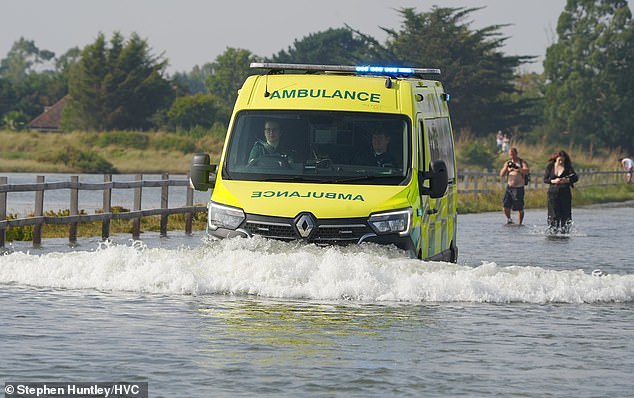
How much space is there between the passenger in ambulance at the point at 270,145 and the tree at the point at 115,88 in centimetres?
9528

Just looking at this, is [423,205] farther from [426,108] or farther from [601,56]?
[601,56]

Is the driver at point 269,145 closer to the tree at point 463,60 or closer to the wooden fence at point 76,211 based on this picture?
the wooden fence at point 76,211

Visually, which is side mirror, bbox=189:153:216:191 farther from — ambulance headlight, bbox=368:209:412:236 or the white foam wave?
ambulance headlight, bbox=368:209:412:236

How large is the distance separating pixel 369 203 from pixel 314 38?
436 feet

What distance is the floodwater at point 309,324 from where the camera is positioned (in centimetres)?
1011

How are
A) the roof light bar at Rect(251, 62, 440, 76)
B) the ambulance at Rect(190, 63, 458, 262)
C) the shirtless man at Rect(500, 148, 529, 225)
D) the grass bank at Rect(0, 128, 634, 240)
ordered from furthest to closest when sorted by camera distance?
1. the grass bank at Rect(0, 128, 634, 240)
2. the shirtless man at Rect(500, 148, 529, 225)
3. the roof light bar at Rect(251, 62, 440, 76)
4. the ambulance at Rect(190, 63, 458, 262)

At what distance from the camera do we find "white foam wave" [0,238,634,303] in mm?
15000

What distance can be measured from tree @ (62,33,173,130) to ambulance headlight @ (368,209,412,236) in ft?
316

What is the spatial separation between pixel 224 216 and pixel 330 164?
1.20 metres

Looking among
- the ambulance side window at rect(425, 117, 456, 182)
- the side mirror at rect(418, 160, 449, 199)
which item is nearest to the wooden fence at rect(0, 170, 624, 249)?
the ambulance side window at rect(425, 117, 456, 182)

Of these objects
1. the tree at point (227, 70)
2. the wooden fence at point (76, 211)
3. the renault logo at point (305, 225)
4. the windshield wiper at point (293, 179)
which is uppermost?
the tree at point (227, 70)

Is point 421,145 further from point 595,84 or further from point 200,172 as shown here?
point 595,84

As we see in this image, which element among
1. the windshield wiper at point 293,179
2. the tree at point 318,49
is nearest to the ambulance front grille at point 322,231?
the windshield wiper at point 293,179

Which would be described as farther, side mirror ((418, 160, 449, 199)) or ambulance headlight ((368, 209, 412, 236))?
side mirror ((418, 160, 449, 199))
